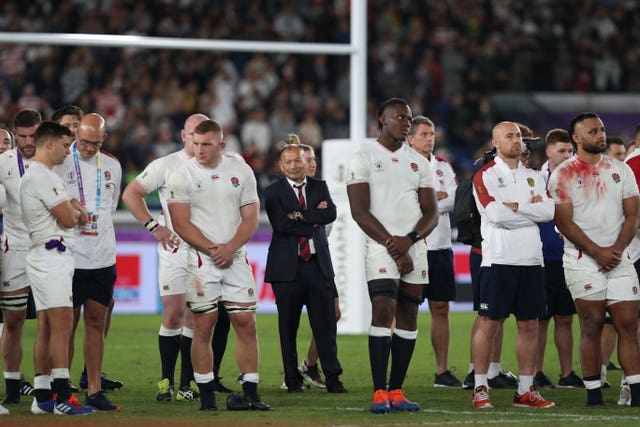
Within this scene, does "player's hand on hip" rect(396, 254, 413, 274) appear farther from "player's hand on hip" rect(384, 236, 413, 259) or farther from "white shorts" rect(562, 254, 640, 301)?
"white shorts" rect(562, 254, 640, 301)

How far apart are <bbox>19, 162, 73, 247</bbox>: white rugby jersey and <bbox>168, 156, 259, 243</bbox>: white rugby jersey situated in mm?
888

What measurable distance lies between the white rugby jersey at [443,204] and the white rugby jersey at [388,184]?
7.09ft

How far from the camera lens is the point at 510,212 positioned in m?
9.74

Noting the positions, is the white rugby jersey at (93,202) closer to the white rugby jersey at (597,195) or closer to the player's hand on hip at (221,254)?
the player's hand on hip at (221,254)

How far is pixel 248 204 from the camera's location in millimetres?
9648

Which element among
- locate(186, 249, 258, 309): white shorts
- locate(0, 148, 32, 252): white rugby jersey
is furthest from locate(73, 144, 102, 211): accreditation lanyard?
locate(186, 249, 258, 309): white shorts

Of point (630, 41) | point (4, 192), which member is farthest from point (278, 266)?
point (630, 41)

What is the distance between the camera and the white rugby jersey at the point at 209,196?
9.49 metres

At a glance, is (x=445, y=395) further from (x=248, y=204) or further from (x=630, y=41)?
(x=630, y=41)

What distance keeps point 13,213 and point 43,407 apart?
1752 millimetres

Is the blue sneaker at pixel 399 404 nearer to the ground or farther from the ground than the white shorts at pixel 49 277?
nearer to the ground

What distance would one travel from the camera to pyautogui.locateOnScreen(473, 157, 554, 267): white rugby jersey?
31.9 feet

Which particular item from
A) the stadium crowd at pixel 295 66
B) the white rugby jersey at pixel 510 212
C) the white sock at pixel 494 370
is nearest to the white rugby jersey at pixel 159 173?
the white rugby jersey at pixel 510 212

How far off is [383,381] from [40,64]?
15233mm
